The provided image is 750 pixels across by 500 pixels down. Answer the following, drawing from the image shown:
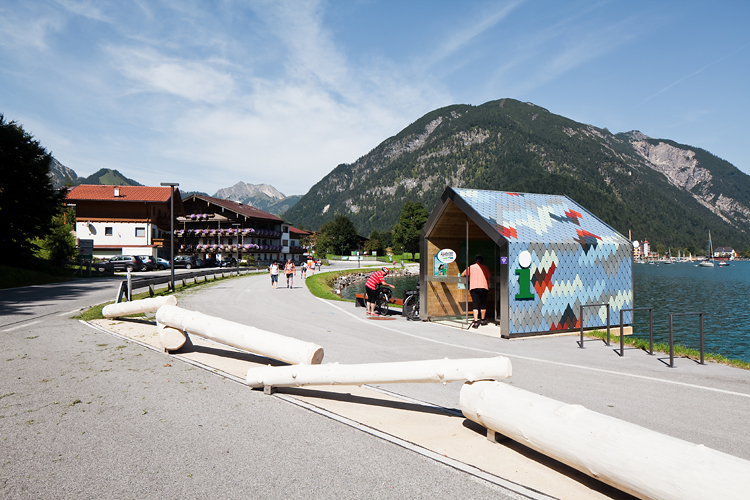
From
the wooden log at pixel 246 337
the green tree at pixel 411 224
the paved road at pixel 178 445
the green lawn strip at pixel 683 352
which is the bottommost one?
the green lawn strip at pixel 683 352

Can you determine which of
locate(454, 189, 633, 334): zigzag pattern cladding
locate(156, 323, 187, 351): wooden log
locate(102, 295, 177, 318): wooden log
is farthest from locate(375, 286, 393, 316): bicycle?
locate(156, 323, 187, 351): wooden log

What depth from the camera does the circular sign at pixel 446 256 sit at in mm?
15030

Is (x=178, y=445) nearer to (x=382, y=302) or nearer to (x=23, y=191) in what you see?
(x=382, y=302)

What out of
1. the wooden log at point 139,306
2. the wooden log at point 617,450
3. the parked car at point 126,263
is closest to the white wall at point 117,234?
the parked car at point 126,263

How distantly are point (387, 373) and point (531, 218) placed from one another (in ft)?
30.7

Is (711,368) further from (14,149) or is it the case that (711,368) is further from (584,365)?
(14,149)

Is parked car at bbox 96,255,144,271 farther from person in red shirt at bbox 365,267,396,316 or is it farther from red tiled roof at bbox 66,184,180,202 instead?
person in red shirt at bbox 365,267,396,316

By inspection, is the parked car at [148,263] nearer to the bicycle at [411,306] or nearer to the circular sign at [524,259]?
the bicycle at [411,306]

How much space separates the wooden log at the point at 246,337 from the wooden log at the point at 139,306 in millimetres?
487

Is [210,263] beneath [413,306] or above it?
above

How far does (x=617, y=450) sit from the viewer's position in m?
3.34

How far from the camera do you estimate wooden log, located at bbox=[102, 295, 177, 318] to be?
9.50 meters

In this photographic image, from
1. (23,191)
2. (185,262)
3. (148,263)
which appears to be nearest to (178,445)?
(23,191)

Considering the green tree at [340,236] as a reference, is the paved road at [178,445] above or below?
below
